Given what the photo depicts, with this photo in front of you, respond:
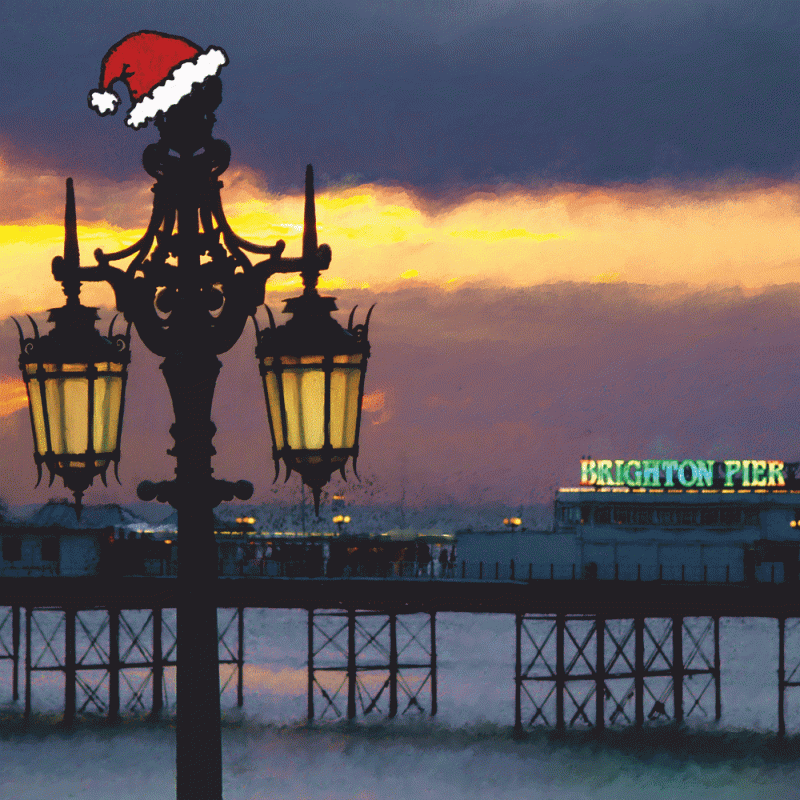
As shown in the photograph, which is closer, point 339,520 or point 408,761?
point 408,761

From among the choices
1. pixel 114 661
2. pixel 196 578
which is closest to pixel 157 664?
pixel 114 661

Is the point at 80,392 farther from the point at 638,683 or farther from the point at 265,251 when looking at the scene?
the point at 638,683

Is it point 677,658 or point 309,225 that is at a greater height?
point 309,225

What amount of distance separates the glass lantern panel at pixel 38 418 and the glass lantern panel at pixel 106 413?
20cm

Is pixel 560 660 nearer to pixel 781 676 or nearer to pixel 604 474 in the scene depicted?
pixel 781 676

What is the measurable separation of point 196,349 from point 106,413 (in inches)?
25.3

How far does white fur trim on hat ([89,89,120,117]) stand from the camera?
18.1 ft

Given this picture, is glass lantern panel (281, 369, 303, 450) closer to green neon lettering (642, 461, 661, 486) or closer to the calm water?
the calm water

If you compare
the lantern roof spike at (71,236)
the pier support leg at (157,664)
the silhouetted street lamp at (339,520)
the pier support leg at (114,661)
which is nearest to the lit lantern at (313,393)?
the lantern roof spike at (71,236)

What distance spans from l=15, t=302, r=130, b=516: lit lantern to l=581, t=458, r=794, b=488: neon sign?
62.2m

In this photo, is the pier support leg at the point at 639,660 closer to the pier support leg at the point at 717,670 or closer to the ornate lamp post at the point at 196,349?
the pier support leg at the point at 717,670

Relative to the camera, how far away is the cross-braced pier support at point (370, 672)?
172 feet

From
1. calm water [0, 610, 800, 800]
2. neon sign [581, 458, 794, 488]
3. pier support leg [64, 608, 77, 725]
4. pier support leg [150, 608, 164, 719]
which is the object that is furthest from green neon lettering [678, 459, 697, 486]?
pier support leg [64, 608, 77, 725]

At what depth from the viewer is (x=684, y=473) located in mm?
66750
